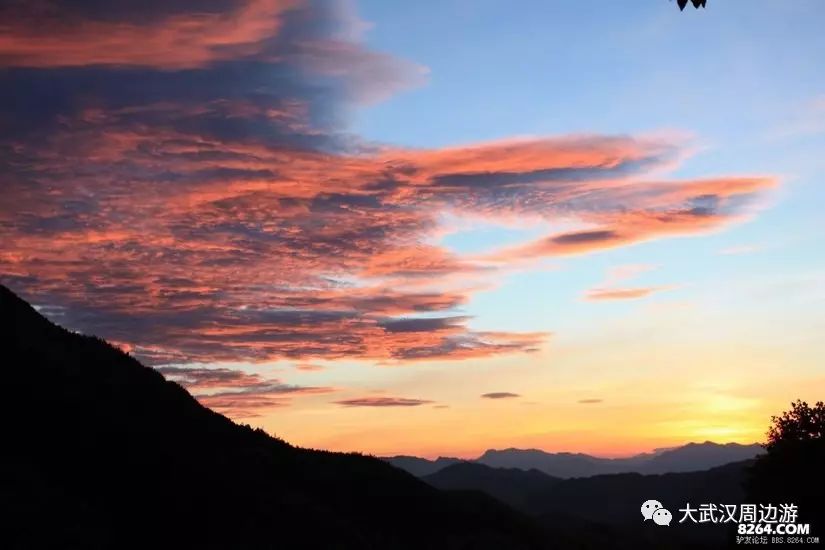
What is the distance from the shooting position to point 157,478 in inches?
1663

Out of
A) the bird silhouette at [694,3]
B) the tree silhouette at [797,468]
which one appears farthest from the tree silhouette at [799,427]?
the bird silhouette at [694,3]

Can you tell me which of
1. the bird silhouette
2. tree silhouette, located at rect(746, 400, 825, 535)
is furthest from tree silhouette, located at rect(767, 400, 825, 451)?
the bird silhouette

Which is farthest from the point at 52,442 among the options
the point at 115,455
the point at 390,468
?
the point at 390,468

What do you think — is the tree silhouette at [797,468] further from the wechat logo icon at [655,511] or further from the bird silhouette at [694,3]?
the bird silhouette at [694,3]

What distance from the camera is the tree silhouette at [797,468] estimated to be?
62812 millimetres

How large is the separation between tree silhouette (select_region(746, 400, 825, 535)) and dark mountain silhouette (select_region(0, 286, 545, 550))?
2166cm

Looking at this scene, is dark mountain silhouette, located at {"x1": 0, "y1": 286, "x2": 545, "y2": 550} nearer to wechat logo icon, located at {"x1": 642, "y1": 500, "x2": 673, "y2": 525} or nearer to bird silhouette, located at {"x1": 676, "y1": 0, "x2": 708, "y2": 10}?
wechat logo icon, located at {"x1": 642, "y1": 500, "x2": 673, "y2": 525}

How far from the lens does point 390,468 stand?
67562 mm

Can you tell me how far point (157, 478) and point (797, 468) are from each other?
5447 cm

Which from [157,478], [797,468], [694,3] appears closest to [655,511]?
[797,468]

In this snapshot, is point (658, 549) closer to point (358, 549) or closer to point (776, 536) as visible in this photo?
point (776, 536)

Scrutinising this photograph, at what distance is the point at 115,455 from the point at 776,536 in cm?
5003

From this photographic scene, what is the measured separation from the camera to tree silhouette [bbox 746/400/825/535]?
206 feet

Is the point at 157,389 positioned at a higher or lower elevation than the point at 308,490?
higher
